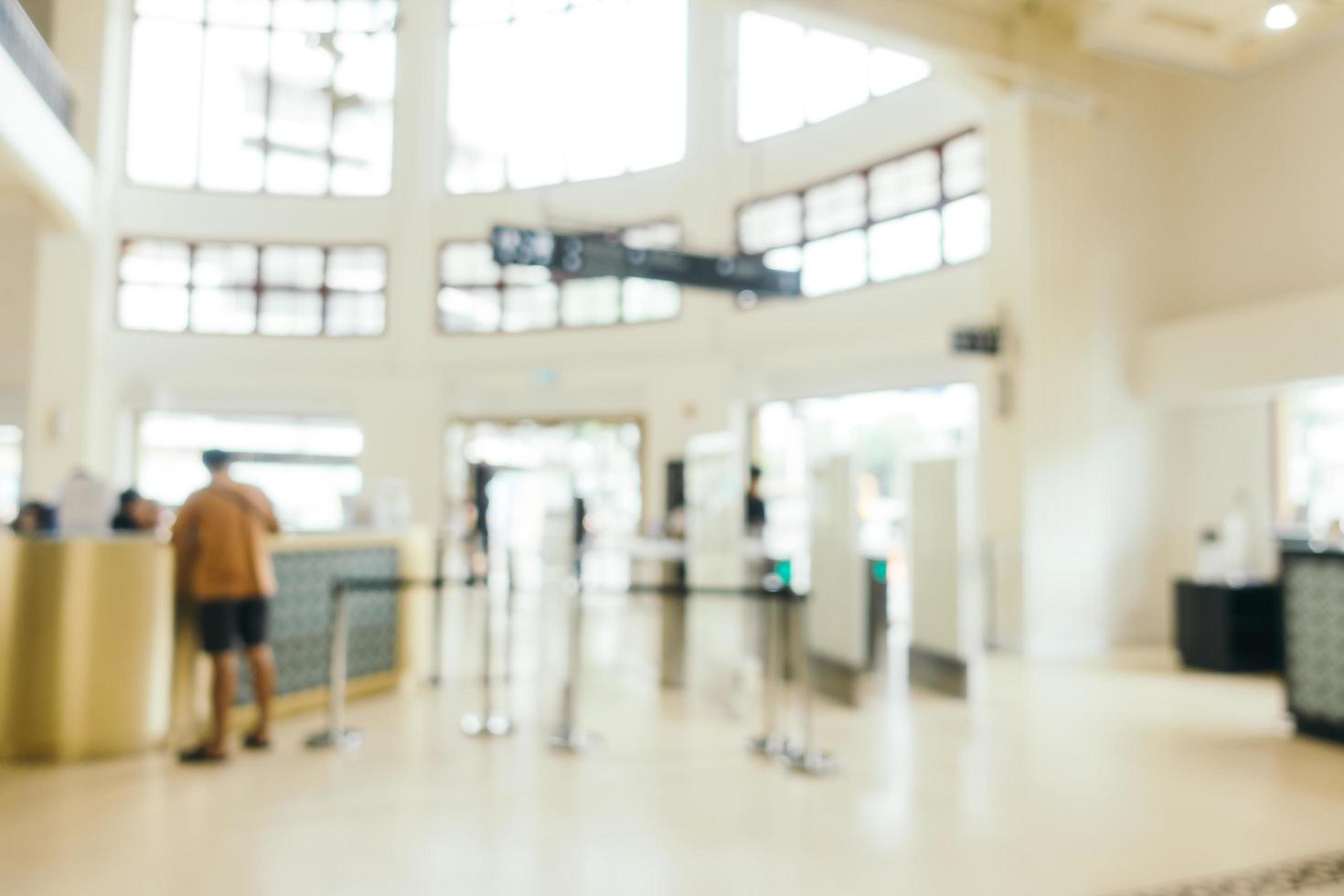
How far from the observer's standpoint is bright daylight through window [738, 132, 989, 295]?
1000 cm

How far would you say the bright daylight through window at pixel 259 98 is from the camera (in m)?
14.1

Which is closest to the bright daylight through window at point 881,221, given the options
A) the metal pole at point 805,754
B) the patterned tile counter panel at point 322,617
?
the patterned tile counter panel at point 322,617

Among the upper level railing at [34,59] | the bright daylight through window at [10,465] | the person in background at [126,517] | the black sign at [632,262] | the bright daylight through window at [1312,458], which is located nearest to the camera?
the person in background at [126,517]

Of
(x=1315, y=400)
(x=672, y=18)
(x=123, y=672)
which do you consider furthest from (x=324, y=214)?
(x=1315, y=400)

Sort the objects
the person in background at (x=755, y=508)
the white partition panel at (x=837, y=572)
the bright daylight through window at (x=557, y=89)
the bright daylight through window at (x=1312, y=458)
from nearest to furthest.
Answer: the white partition panel at (x=837, y=572), the person in background at (x=755, y=508), the bright daylight through window at (x=1312, y=458), the bright daylight through window at (x=557, y=89)

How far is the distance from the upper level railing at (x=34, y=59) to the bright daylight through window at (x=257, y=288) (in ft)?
6.94

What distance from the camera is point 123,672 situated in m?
4.72

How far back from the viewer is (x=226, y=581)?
15.6ft

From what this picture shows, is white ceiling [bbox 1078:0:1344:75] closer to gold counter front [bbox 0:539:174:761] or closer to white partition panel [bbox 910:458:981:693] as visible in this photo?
white partition panel [bbox 910:458:981:693]

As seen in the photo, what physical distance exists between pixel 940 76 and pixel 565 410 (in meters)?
6.85

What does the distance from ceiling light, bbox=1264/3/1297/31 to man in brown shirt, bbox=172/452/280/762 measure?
26.1ft

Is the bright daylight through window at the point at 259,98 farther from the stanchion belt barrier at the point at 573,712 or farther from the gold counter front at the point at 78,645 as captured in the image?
the gold counter front at the point at 78,645

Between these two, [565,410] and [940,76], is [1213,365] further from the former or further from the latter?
[565,410]

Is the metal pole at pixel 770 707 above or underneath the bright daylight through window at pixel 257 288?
underneath
